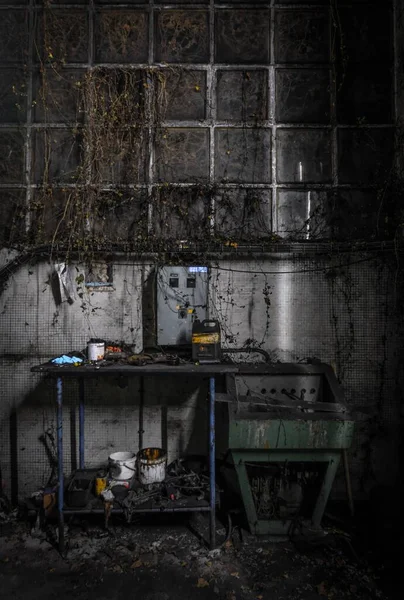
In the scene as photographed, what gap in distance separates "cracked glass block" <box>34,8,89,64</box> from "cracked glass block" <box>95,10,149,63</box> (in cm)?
Answer: 13

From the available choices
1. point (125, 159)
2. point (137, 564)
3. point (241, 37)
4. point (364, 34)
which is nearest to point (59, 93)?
point (125, 159)

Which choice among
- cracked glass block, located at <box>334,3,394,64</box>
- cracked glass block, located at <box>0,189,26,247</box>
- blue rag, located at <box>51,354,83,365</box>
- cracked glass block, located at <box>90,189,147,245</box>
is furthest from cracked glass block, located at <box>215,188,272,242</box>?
cracked glass block, located at <box>0,189,26,247</box>

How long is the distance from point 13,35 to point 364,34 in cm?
306

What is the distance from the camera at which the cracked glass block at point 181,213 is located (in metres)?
3.53

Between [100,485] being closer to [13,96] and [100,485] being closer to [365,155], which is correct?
[13,96]

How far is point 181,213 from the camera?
3.52 m

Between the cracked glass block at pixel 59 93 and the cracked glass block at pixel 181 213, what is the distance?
1031 mm

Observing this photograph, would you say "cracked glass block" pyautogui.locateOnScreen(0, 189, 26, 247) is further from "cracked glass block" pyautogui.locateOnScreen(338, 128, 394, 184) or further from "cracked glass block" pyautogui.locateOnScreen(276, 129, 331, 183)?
"cracked glass block" pyautogui.locateOnScreen(338, 128, 394, 184)

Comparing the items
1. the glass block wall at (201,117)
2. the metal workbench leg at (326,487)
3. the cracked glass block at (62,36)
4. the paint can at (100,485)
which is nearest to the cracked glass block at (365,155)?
the glass block wall at (201,117)

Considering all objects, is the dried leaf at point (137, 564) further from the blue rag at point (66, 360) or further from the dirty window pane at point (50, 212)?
the dirty window pane at point (50, 212)

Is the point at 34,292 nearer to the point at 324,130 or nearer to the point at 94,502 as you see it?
the point at 94,502

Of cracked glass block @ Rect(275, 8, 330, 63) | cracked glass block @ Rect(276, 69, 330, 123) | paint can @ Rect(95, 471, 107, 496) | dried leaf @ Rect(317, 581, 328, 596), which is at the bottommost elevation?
dried leaf @ Rect(317, 581, 328, 596)

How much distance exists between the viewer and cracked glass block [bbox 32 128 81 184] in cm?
356

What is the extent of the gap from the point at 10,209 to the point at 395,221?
3330 millimetres
